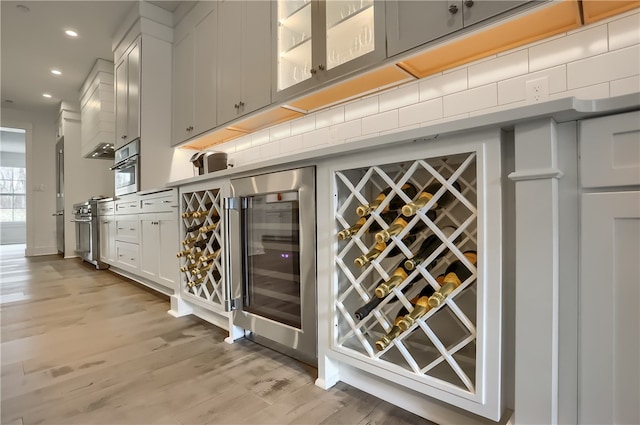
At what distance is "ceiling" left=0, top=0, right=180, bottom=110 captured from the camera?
9.66 ft

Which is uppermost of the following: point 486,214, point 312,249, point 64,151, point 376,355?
point 64,151

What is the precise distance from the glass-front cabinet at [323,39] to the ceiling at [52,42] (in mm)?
1742

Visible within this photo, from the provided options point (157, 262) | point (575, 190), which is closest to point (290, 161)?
point (575, 190)

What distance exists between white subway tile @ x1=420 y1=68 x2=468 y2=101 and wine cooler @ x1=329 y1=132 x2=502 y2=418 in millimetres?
446

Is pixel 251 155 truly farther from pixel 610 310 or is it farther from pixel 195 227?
pixel 610 310

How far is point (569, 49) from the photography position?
3.73 ft

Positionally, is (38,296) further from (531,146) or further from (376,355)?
(531,146)

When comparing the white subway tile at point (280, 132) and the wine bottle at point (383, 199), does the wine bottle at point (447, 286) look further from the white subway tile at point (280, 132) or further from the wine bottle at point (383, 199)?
the white subway tile at point (280, 132)

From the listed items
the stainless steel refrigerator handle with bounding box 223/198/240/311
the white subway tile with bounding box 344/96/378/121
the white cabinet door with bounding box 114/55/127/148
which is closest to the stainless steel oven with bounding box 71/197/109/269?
the white cabinet door with bounding box 114/55/127/148

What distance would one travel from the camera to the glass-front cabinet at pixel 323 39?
4.82 feet

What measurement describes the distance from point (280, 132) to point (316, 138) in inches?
14.9

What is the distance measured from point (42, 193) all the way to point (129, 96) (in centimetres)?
426

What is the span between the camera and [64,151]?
17.0ft

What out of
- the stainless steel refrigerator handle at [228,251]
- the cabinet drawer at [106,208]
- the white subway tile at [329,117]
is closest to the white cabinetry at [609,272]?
the white subway tile at [329,117]
